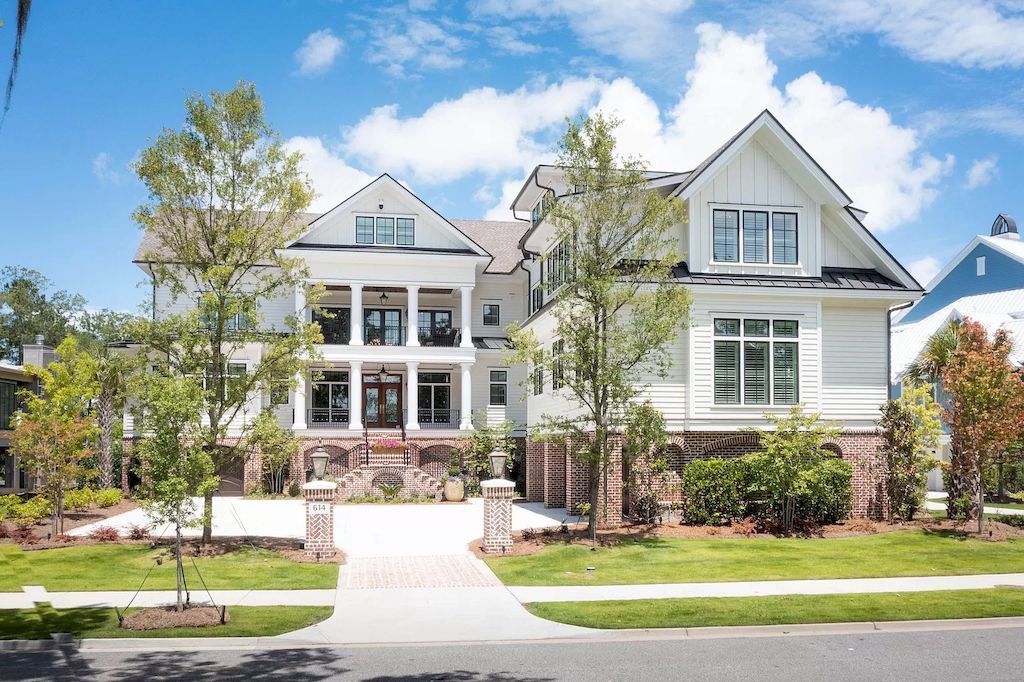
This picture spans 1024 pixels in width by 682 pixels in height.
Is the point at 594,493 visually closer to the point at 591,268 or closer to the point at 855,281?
the point at 591,268

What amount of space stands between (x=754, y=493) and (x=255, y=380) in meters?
11.8

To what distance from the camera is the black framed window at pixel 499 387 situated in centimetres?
3725

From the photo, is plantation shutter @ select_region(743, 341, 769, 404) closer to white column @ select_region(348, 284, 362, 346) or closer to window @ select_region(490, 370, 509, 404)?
window @ select_region(490, 370, 509, 404)

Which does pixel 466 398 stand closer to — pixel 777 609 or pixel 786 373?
pixel 786 373

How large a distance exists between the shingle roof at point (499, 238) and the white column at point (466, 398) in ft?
15.0

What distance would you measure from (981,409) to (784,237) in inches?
260

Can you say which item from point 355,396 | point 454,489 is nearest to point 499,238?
point 355,396

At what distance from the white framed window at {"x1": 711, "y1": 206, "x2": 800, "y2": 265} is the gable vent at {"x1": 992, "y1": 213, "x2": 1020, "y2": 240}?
30362 mm

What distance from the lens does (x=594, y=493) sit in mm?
19094

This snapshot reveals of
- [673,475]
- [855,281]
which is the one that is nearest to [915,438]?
[855,281]

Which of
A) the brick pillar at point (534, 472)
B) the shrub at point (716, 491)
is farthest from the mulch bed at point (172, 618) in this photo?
the brick pillar at point (534, 472)

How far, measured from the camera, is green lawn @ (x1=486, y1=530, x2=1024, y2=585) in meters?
15.5

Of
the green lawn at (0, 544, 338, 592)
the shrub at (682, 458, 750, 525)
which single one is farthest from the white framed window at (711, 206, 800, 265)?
the green lawn at (0, 544, 338, 592)

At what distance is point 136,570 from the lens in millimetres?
15820
